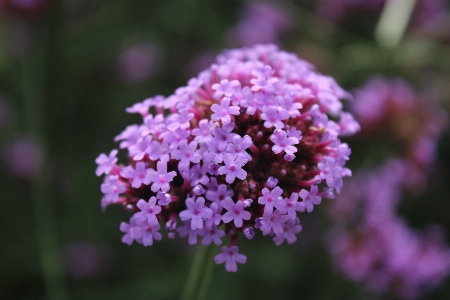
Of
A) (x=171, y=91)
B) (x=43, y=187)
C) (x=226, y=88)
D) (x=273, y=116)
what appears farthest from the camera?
(x=171, y=91)

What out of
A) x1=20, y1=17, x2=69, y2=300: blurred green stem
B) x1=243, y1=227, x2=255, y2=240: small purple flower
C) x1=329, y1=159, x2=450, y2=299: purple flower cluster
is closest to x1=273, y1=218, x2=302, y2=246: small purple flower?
x1=243, y1=227, x2=255, y2=240: small purple flower

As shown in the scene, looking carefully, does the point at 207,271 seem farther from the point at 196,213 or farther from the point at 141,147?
the point at 141,147

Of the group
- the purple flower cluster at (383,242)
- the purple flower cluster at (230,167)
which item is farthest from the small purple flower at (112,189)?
the purple flower cluster at (383,242)

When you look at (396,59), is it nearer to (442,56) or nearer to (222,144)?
(442,56)

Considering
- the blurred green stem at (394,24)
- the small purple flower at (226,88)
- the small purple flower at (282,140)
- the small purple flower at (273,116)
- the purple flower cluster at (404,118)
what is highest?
the blurred green stem at (394,24)

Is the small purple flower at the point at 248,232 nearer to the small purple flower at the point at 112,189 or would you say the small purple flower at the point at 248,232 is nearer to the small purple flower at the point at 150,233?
the small purple flower at the point at 150,233

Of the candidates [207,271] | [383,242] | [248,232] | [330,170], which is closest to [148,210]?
[248,232]
